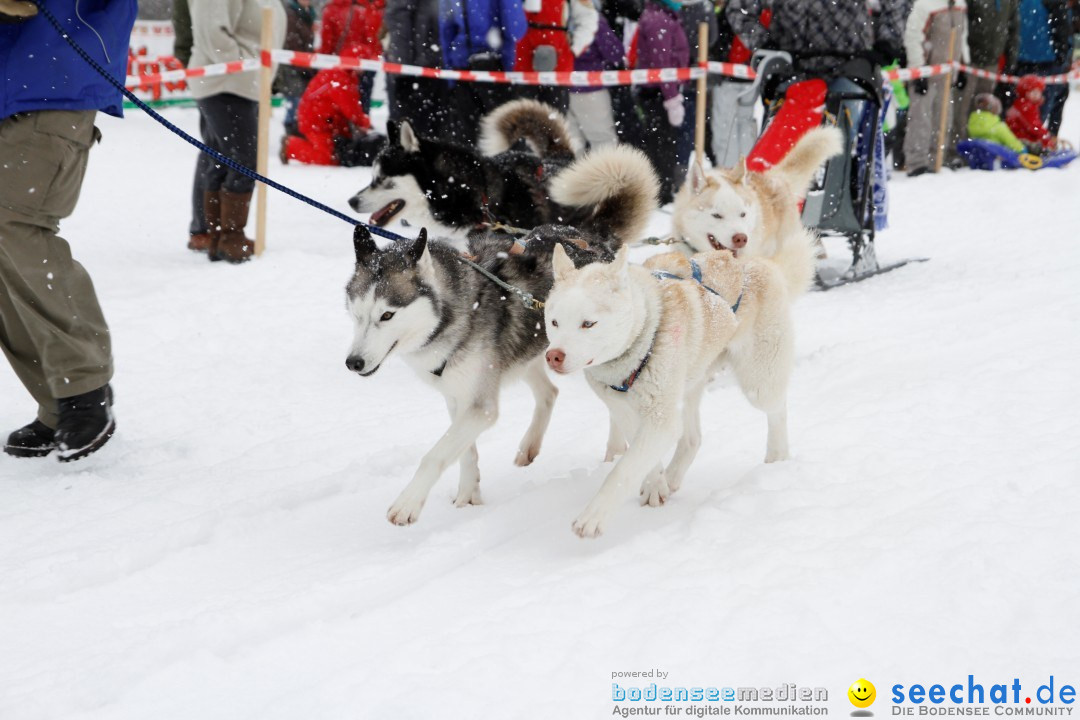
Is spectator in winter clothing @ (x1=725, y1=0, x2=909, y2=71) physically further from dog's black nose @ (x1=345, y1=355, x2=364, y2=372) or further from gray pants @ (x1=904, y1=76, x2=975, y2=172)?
gray pants @ (x1=904, y1=76, x2=975, y2=172)

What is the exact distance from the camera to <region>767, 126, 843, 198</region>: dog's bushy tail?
4.90m

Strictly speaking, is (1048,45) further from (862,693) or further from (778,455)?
(862,693)

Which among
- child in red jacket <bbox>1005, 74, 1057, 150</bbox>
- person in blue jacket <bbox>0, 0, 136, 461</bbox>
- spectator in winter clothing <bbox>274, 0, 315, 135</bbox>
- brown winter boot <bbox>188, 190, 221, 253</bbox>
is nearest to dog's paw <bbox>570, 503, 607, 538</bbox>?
person in blue jacket <bbox>0, 0, 136, 461</bbox>

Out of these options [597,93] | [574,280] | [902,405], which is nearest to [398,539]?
[574,280]

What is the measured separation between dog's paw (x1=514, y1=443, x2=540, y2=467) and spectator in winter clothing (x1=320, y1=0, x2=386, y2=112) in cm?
716

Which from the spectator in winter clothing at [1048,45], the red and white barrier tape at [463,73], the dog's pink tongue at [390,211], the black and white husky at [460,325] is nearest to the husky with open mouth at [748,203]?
the black and white husky at [460,325]

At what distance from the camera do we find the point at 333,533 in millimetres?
2686

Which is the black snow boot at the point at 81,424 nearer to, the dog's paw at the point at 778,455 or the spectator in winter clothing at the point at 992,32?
the dog's paw at the point at 778,455

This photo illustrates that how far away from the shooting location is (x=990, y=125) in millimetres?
10773

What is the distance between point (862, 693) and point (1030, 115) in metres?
11.4

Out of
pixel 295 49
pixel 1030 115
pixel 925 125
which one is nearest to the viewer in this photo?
pixel 925 125

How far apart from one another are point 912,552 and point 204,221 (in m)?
5.29

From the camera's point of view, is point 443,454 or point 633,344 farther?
point 443,454

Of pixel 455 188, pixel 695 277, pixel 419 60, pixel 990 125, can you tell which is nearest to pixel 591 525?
pixel 695 277
